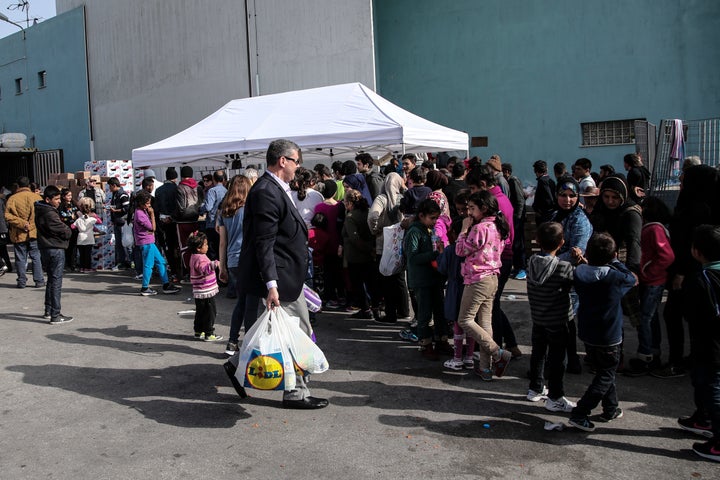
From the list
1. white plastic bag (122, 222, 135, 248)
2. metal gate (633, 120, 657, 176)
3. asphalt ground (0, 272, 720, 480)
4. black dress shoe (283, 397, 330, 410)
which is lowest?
asphalt ground (0, 272, 720, 480)

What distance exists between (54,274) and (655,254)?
7047 millimetres

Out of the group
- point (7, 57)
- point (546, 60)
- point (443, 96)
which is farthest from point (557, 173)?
point (7, 57)

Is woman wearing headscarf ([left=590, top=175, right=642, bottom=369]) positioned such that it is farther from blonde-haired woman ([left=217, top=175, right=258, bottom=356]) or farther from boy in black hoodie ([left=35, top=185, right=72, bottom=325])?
boy in black hoodie ([left=35, top=185, right=72, bottom=325])

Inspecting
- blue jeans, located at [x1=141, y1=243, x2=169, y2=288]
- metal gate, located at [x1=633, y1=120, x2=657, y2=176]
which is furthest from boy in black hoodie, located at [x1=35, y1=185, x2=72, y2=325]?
metal gate, located at [x1=633, y1=120, x2=657, y2=176]

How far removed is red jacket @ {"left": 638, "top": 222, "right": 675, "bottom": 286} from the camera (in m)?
5.54

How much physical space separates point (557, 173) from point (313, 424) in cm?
718

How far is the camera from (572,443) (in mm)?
4297

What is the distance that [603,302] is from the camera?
4.45 metres

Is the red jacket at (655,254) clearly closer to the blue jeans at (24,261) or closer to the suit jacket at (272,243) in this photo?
the suit jacket at (272,243)

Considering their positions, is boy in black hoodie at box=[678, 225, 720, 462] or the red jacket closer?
boy in black hoodie at box=[678, 225, 720, 462]

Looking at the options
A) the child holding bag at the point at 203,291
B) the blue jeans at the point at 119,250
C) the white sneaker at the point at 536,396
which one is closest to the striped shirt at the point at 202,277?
the child holding bag at the point at 203,291

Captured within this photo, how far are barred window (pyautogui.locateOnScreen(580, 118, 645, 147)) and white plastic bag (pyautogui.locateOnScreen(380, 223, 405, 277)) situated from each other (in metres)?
10.3

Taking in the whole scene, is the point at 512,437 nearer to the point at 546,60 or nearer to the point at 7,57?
the point at 546,60

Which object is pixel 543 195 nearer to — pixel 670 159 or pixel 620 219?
pixel 670 159
